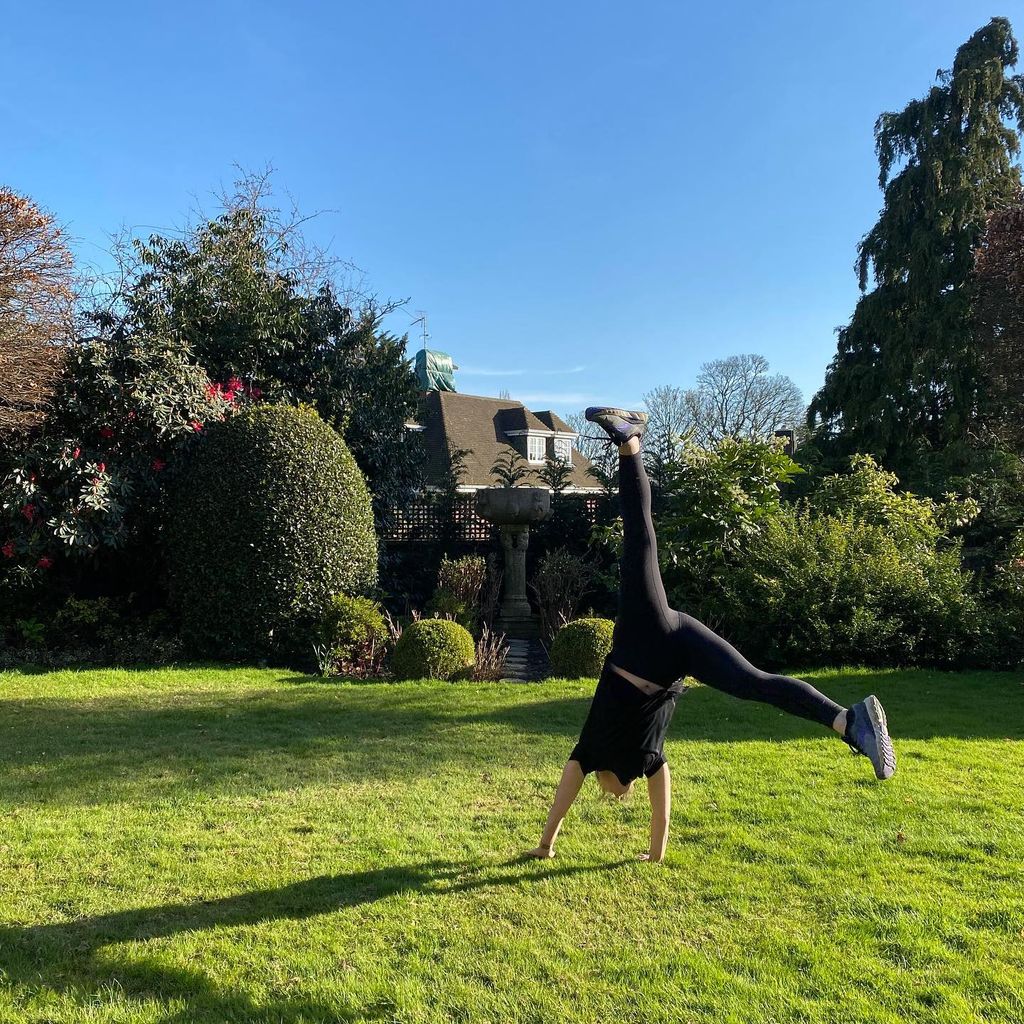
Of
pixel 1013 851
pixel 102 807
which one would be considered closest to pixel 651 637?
pixel 1013 851

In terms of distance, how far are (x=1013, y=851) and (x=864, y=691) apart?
4200 mm

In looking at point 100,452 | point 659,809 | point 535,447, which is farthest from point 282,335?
point 535,447

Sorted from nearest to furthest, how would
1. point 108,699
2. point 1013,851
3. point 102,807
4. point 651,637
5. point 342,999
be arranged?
point 342,999 → point 651,637 → point 1013,851 → point 102,807 → point 108,699

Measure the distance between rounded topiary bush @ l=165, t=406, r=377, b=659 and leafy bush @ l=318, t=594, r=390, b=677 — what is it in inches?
10.4

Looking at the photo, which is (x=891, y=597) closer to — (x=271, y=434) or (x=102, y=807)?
(x=271, y=434)

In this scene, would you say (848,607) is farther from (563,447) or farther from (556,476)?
(563,447)

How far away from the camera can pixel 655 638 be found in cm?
370

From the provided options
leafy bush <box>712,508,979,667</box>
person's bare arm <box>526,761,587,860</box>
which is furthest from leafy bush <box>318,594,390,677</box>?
person's bare arm <box>526,761,587,860</box>

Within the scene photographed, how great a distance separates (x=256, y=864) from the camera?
3908 millimetres

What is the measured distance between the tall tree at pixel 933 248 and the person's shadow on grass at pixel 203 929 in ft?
62.0

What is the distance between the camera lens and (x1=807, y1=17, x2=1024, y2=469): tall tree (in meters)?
20.0

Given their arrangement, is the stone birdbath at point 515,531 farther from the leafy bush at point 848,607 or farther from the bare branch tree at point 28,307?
the bare branch tree at point 28,307

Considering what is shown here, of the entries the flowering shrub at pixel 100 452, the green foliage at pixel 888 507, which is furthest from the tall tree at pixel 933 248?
the flowering shrub at pixel 100 452

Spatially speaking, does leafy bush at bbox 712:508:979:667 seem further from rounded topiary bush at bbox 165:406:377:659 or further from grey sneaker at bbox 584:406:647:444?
grey sneaker at bbox 584:406:647:444
